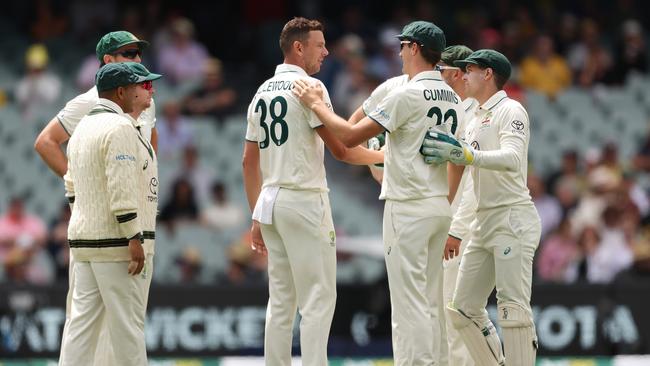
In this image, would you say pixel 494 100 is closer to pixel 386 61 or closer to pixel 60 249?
pixel 60 249

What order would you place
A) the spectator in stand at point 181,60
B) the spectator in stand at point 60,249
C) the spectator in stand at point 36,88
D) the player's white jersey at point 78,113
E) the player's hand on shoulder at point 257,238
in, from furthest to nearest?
the spectator in stand at point 181,60
the spectator in stand at point 36,88
the spectator in stand at point 60,249
the player's white jersey at point 78,113
the player's hand on shoulder at point 257,238

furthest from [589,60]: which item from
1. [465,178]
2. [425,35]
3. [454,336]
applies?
[425,35]

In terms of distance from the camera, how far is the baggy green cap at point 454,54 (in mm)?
8711

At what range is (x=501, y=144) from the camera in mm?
7992

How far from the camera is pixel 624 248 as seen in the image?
13672mm

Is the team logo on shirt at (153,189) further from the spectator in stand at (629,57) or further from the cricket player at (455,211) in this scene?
the spectator in stand at (629,57)

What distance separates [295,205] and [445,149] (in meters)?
0.95

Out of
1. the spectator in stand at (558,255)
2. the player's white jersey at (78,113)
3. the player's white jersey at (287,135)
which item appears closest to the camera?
the player's white jersey at (287,135)

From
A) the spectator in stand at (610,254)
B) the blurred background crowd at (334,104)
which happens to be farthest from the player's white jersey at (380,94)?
the spectator in stand at (610,254)

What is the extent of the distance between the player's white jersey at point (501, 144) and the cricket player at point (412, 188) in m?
0.40

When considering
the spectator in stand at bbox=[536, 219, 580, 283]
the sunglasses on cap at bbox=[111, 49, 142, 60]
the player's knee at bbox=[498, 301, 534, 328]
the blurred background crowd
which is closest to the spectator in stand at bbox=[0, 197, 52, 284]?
the blurred background crowd

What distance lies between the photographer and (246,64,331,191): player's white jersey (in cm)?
789

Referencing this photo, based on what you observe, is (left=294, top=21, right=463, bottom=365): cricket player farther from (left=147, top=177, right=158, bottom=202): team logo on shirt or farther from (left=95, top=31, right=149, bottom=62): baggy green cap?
(left=95, top=31, right=149, bottom=62): baggy green cap

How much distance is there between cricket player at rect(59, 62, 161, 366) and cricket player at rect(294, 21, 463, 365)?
1.02m
